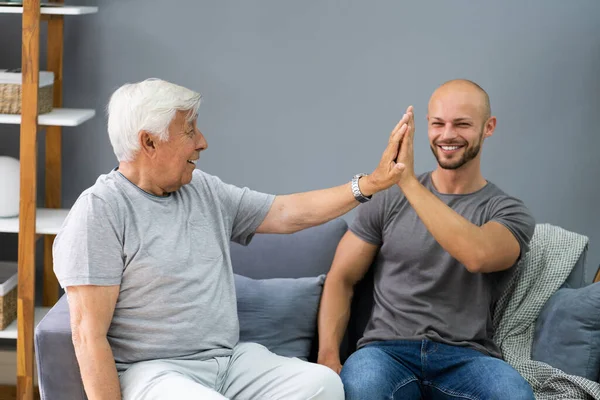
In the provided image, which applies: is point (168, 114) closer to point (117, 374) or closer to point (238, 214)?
point (238, 214)

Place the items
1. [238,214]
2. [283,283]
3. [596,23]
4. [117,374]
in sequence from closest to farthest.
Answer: [117,374]
[238,214]
[283,283]
[596,23]

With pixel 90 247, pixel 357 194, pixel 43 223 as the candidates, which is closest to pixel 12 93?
pixel 43 223

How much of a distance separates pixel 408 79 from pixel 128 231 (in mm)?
1507

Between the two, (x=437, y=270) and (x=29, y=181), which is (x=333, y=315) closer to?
(x=437, y=270)

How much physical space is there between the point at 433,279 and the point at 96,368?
1.02 m

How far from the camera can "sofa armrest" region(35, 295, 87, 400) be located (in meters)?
2.19

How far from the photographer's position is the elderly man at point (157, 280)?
6.86 ft

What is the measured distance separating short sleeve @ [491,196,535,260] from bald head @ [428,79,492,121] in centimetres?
27

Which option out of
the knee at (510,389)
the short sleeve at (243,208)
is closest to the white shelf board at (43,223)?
the short sleeve at (243,208)

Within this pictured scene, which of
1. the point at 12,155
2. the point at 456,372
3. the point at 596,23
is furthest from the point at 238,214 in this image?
the point at 596,23

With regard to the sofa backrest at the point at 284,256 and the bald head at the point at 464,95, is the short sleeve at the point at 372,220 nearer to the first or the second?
the sofa backrest at the point at 284,256

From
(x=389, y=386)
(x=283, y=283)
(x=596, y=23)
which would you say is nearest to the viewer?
(x=389, y=386)

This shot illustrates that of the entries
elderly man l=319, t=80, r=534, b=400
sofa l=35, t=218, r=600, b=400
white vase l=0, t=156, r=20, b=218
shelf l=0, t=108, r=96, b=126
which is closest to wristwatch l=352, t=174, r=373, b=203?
elderly man l=319, t=80, r=534, b=400

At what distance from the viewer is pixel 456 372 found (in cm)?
242
